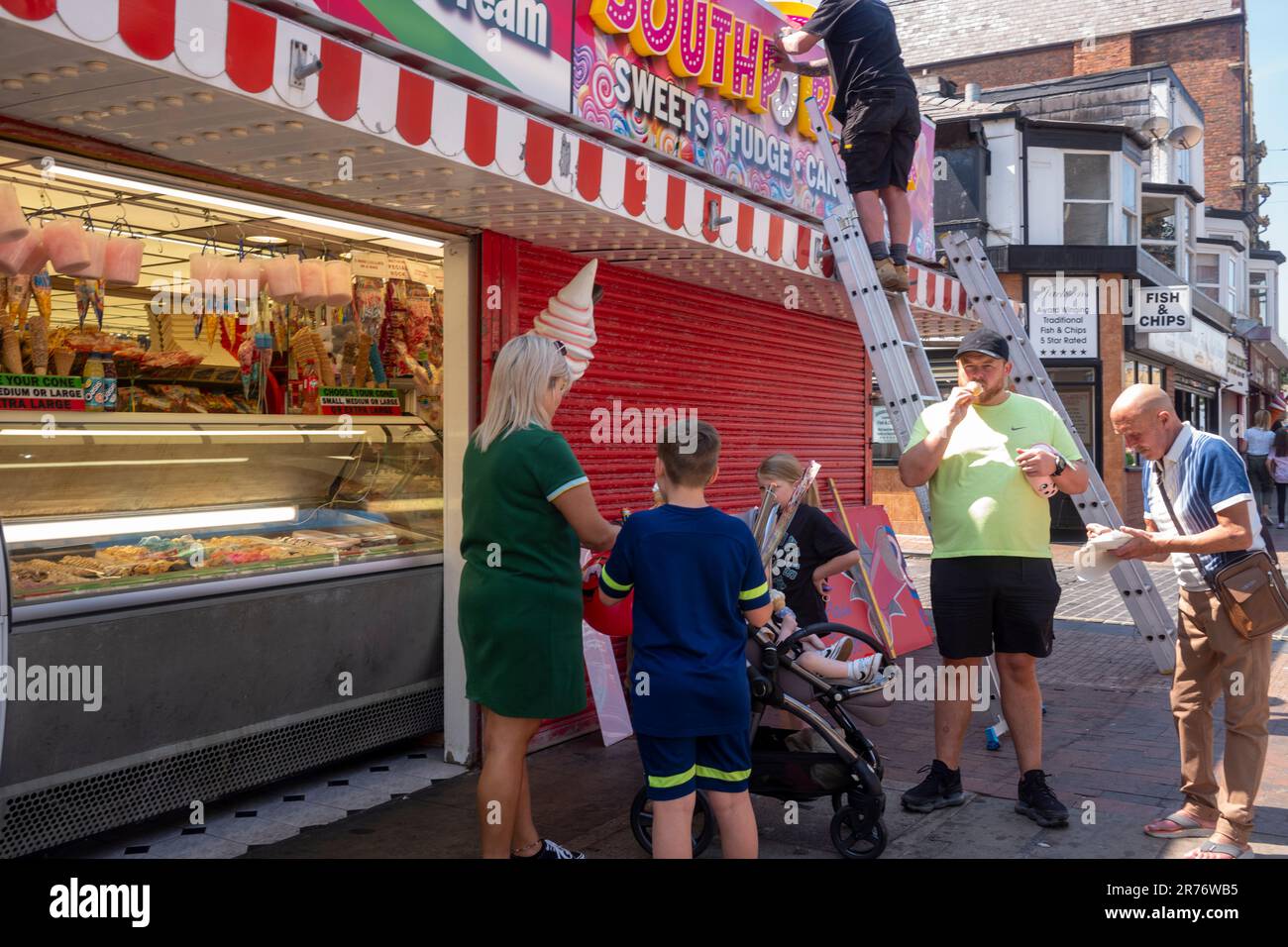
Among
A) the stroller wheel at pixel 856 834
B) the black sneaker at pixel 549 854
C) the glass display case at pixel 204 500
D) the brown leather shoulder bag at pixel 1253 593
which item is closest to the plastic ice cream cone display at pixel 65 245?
the glass display case at pixel 204 500

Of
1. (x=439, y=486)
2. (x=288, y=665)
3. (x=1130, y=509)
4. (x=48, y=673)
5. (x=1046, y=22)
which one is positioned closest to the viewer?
(x=48, y=673)

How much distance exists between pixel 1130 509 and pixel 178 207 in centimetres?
1713

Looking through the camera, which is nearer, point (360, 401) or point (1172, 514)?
point (1172, 514)

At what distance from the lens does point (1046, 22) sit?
2747 centimetres

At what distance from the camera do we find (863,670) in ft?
14.2

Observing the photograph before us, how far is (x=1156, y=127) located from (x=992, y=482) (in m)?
19.1

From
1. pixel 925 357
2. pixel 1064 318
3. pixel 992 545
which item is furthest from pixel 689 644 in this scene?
pixel 1064 318

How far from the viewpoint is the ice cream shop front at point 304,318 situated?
3.84 meters

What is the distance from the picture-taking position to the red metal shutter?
593cm

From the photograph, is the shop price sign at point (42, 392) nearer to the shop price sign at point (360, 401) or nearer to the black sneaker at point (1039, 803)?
the shop price sign at point (360, 401)

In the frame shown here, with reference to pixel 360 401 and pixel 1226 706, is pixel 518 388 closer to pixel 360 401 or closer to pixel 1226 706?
pixel 360 401

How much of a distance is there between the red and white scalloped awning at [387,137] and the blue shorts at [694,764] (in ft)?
7.69

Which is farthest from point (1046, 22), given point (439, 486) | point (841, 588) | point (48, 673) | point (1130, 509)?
point (48, 673)
